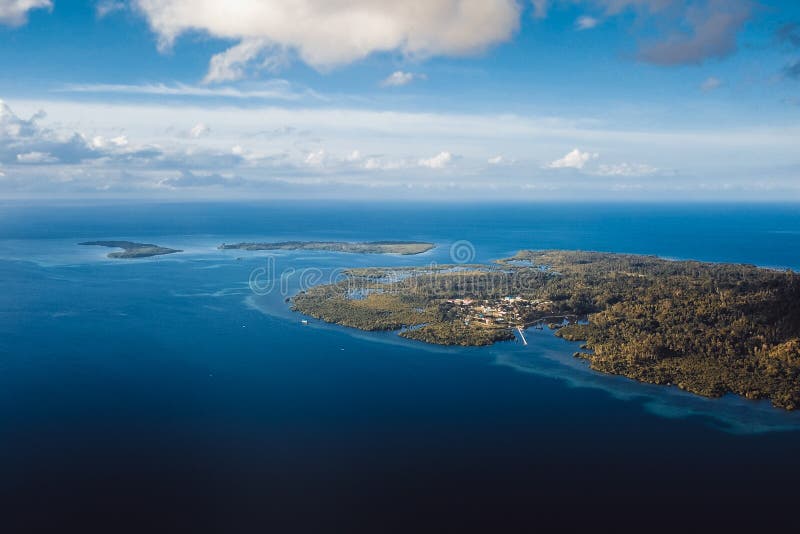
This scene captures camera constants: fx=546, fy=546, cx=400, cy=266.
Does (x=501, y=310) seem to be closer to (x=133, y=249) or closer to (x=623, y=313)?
(x=623, y=313)

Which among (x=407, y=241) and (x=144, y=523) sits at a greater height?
(x=407, y=241)

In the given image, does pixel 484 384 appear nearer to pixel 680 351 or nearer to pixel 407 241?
pixel 680 351

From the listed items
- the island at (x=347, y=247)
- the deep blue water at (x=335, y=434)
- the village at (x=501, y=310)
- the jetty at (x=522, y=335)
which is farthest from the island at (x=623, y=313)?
the island at (x=347, y=247)

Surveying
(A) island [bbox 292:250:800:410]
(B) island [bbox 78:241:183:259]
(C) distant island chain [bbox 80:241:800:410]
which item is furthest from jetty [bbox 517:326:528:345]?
(B) island [bbox 78:241:183:259]

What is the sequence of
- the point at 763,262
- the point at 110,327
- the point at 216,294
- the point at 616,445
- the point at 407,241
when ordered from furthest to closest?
the point at 407,241
the point at 763,262
the point at 216,294
the point at 110,327
the point at 616,445

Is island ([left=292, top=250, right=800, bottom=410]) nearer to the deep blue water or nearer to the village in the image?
the village

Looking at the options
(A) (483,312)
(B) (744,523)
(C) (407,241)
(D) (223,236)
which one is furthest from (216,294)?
(D) (223,236)
